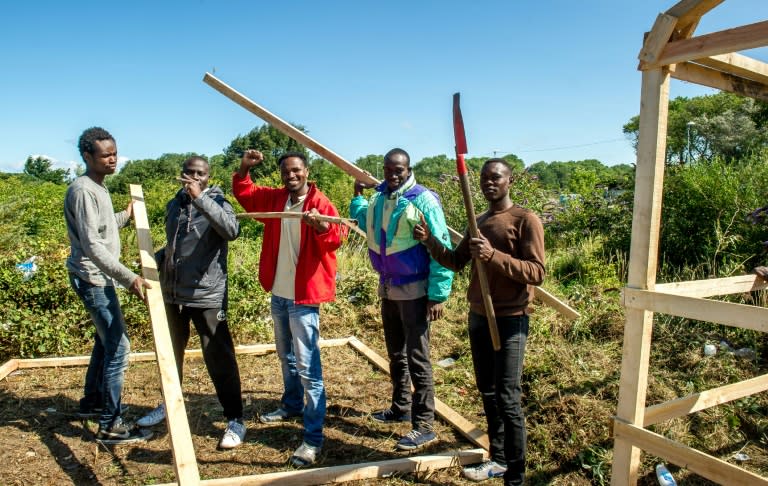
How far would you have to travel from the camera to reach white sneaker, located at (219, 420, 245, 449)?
3.79 m

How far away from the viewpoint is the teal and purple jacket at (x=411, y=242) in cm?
359

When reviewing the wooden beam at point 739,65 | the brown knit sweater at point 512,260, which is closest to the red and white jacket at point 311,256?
the brown knit sweater at point 512,260

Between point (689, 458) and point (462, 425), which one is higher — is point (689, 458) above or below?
above

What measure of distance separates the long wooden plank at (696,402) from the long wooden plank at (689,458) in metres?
0.14

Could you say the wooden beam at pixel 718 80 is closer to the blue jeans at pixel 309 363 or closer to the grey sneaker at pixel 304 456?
the blue jeans at pixel 309 363

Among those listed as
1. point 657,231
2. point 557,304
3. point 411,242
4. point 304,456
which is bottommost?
point 304,456

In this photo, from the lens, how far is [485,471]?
11.2ft

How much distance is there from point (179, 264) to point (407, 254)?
1507 millimetres

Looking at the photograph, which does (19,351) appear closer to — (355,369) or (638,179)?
(355,369)

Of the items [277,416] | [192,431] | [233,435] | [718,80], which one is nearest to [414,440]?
[277,416]

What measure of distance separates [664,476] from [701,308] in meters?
1.42

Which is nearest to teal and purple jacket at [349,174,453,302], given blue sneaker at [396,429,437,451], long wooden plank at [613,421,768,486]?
blue sneaker at [396,429,437,451]

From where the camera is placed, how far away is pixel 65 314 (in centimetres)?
565

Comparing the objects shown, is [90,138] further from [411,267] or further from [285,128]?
[411,267]
